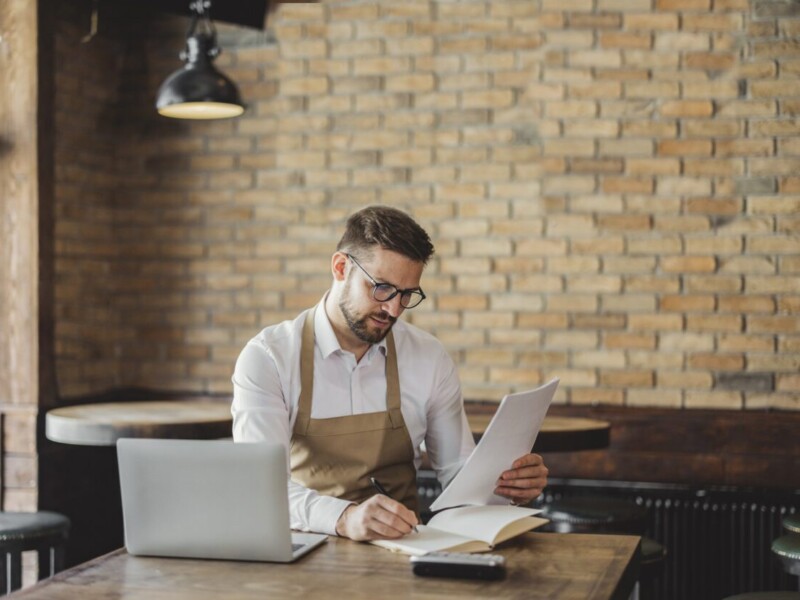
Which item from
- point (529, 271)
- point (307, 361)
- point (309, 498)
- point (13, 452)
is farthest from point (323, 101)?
point (309, 498)

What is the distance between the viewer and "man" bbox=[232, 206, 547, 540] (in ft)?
8.34

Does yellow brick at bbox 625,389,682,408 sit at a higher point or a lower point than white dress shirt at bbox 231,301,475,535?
lower

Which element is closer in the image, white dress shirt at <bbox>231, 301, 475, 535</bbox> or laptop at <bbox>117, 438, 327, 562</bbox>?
laptop at <bbox>117, 438, 327, 562</bbox>

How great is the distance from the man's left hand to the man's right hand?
325mm

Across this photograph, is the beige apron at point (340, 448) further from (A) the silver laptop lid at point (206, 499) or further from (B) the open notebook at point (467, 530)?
(A) the silver laptop lid at point (206, 499)

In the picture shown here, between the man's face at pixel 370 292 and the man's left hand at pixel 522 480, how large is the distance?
466 millimetres

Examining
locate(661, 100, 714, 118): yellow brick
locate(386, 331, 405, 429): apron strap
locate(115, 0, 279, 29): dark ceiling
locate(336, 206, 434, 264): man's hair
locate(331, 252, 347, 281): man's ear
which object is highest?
locate(115, 0, 279, 29): dark ceiling

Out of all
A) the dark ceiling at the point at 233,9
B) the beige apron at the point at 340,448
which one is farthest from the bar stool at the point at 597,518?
the dark ceiling at the point at 233,9

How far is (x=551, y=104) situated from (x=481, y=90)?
1.04 feet

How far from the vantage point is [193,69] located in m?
4.05

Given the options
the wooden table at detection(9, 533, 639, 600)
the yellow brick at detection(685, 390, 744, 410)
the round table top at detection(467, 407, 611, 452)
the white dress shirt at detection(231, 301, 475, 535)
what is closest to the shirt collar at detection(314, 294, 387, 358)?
the white dress shirt at detection(231, 301, 475, 535)

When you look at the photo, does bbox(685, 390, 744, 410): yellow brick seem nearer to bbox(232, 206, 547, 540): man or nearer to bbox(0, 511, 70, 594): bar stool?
bbox(232, 206, 547, 540): man

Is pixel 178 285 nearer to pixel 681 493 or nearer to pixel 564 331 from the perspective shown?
pixel 564 331

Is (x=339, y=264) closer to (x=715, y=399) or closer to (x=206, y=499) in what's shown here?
(x=206, y=499)
